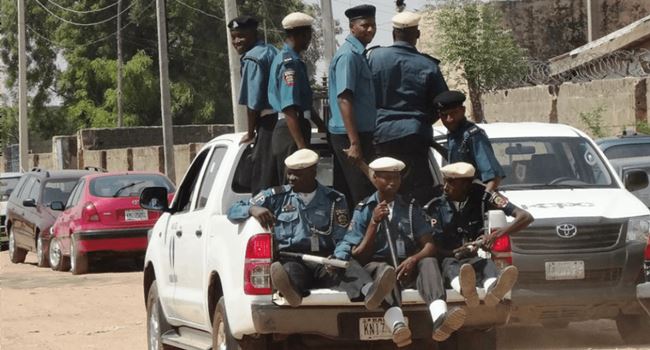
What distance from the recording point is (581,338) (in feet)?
42.7

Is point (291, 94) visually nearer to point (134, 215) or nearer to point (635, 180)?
point (635, 180)

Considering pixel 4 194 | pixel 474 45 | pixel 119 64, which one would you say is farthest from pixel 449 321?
pixel 119 64

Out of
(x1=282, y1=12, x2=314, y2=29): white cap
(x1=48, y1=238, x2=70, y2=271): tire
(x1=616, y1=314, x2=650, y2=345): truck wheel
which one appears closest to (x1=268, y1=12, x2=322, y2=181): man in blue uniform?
(x1=282, y1=12, x2=314, y2=29): white cap

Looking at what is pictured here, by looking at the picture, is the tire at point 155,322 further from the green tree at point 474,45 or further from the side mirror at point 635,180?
the green tree at point 474,45

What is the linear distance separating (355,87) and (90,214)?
13175 millimetres

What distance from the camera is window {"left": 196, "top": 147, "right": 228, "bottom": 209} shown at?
10.6m

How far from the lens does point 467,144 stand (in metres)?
9.94

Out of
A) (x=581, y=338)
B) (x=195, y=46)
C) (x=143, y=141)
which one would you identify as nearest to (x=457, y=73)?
(x=143, y=141)

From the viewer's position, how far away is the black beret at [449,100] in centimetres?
972

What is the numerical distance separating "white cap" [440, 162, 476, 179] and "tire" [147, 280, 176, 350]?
3.15 metres

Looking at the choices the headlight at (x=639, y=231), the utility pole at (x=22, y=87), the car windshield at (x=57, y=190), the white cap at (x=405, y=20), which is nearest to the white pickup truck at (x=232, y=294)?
the white cap at (x=405, y=20)

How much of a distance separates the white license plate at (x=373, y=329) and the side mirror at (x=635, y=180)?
5.24 metres

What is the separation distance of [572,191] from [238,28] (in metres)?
3.72

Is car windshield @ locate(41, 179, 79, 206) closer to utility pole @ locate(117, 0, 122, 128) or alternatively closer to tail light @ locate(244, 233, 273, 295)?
tail light @ locate(244, 233, 273, 295)
